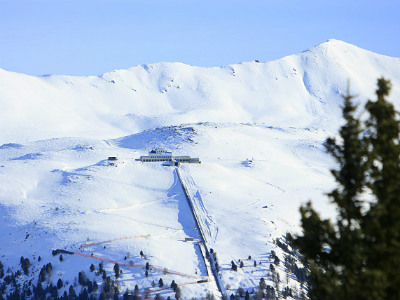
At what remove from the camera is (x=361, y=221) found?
→ 2038cm

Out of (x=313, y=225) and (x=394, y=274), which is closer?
(x=394, y=274)

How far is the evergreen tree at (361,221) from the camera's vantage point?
1945cm

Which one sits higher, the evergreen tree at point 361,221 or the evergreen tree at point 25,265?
the evergreen tree at point 25,265

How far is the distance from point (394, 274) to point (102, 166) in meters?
120

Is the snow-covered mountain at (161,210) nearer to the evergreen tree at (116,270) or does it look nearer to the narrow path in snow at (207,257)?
the narrow path in snow at (207,257)

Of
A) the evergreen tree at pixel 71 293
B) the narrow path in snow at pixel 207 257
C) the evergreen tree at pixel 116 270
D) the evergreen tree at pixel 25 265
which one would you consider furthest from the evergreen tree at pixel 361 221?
the evergreen tree at pixel 25 265

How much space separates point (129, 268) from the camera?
83.1 metres

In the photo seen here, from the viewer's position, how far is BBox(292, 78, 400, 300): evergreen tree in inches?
766

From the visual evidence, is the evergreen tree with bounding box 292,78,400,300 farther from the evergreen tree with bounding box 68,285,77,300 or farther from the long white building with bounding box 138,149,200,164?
the long white building with bounding box 138,149,200,164

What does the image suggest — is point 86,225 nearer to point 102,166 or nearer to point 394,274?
point 102,166

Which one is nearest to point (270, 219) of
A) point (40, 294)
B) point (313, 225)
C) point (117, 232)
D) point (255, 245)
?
point (255, 245)

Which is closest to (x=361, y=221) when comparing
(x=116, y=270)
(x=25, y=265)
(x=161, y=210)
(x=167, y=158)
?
(x=116, y=270)

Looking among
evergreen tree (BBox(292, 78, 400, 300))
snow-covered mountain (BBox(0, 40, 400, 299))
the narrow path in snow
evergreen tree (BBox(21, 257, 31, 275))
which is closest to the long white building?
snow-covered mountain (BBox(0, 40, 400, 299))

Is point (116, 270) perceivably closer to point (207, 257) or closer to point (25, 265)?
point (25, 265)
